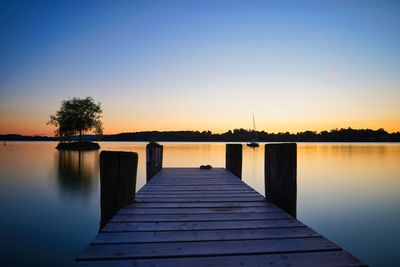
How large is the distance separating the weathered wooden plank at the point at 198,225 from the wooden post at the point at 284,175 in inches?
24.6

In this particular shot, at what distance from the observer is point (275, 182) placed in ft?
15.1

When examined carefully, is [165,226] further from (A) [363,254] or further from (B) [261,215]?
(A) [363,254]

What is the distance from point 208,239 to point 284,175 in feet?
6.51

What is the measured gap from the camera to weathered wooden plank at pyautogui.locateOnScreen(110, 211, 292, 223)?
373 centimetres

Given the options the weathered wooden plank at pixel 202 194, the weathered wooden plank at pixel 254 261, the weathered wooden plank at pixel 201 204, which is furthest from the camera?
the weathered wooden plank at pixel 202 194

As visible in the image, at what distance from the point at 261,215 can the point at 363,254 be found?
14.0 feet

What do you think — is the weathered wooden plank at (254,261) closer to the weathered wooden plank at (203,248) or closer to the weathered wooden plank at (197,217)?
the weathered wooden plank at (203,248)

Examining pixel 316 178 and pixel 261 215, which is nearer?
pixel 261 215

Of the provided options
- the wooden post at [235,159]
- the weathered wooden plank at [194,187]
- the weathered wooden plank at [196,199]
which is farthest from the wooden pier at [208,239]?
the wooden post at [235,159]

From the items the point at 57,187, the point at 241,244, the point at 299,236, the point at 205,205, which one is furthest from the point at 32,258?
the point at 57,187

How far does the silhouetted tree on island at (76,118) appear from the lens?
51.9 meters

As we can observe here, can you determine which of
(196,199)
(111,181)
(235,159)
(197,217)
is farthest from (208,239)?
(235,159)

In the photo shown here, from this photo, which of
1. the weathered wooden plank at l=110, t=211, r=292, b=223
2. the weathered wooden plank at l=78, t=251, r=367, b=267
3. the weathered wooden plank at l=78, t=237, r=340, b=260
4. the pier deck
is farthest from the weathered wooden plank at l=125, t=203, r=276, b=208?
the weathered wooden plank at l=78, t=251, r=367, b=267

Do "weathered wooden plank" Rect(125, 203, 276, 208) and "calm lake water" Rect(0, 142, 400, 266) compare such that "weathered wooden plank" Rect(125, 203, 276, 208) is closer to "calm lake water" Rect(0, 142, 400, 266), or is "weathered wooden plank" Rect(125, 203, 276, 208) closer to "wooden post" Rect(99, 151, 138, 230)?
"wooden post" Rect(99, 151, 138, 230)
